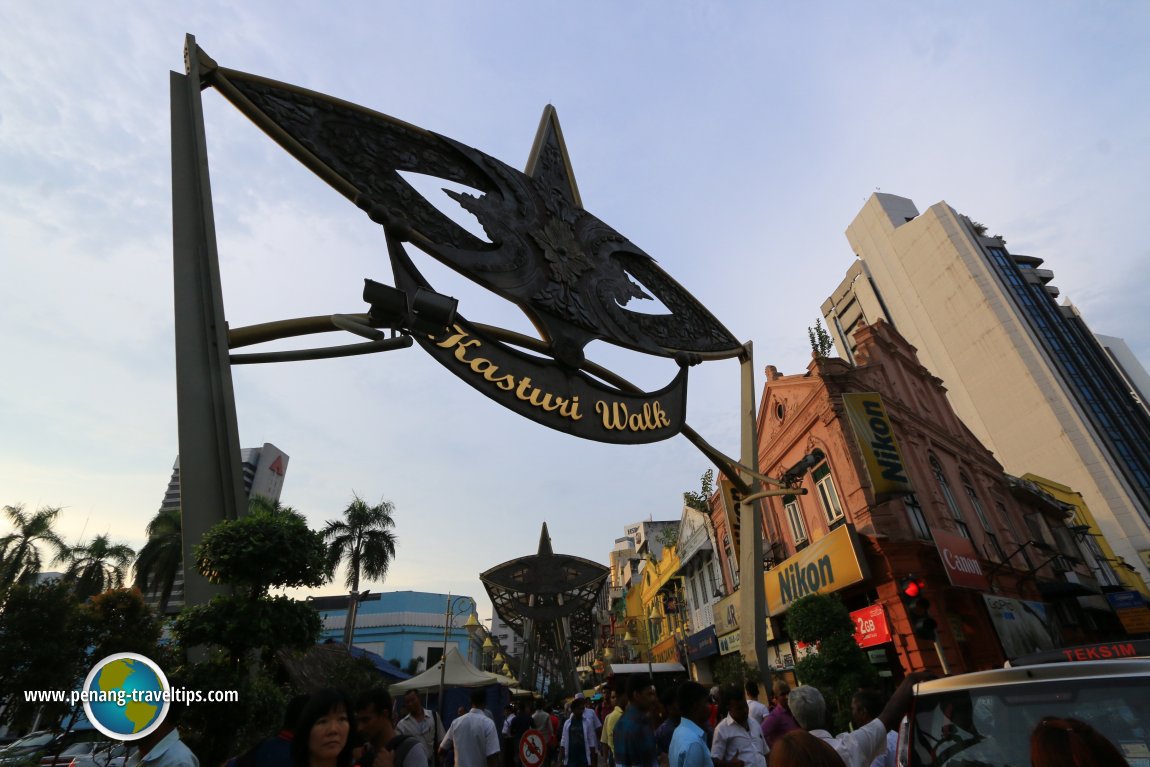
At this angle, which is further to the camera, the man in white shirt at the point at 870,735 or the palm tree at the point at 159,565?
the palm tree at the point at 159,565

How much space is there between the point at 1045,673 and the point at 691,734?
2.04 metres

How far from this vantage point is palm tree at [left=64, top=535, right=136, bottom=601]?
31.3 m

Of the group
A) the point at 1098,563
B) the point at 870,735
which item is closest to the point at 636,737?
the point at 870,735

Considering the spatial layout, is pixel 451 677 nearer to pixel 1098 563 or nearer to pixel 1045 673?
pixel 1045 673

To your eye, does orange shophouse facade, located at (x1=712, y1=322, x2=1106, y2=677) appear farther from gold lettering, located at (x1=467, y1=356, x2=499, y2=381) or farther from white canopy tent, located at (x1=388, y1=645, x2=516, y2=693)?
gold lettering, located at (x1=467, y1=356, x2=499, y2=381)

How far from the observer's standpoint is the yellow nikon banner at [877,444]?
48.7ft

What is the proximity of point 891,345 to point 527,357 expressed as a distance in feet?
79.8

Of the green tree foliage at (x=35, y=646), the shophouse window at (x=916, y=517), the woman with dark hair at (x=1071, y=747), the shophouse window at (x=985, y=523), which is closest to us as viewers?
the woman with dark hair at (x=1071, y=747)

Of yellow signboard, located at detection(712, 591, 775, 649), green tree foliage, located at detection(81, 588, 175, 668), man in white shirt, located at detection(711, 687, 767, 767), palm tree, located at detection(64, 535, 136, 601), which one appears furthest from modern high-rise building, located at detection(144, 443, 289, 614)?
man in white shirt, located at detection(711, 687, 767, 767)

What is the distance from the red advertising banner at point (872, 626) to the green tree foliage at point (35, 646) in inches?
869

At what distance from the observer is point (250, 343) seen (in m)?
4.56

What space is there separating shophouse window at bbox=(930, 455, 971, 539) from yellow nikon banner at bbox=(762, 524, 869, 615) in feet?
19.6

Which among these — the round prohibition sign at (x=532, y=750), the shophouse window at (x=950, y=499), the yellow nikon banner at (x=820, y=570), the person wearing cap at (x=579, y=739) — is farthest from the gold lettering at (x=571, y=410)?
the shophouse window at (x=950, y=499)

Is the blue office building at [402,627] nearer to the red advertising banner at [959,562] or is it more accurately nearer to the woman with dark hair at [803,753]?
the red advertising banner at [959,562]
